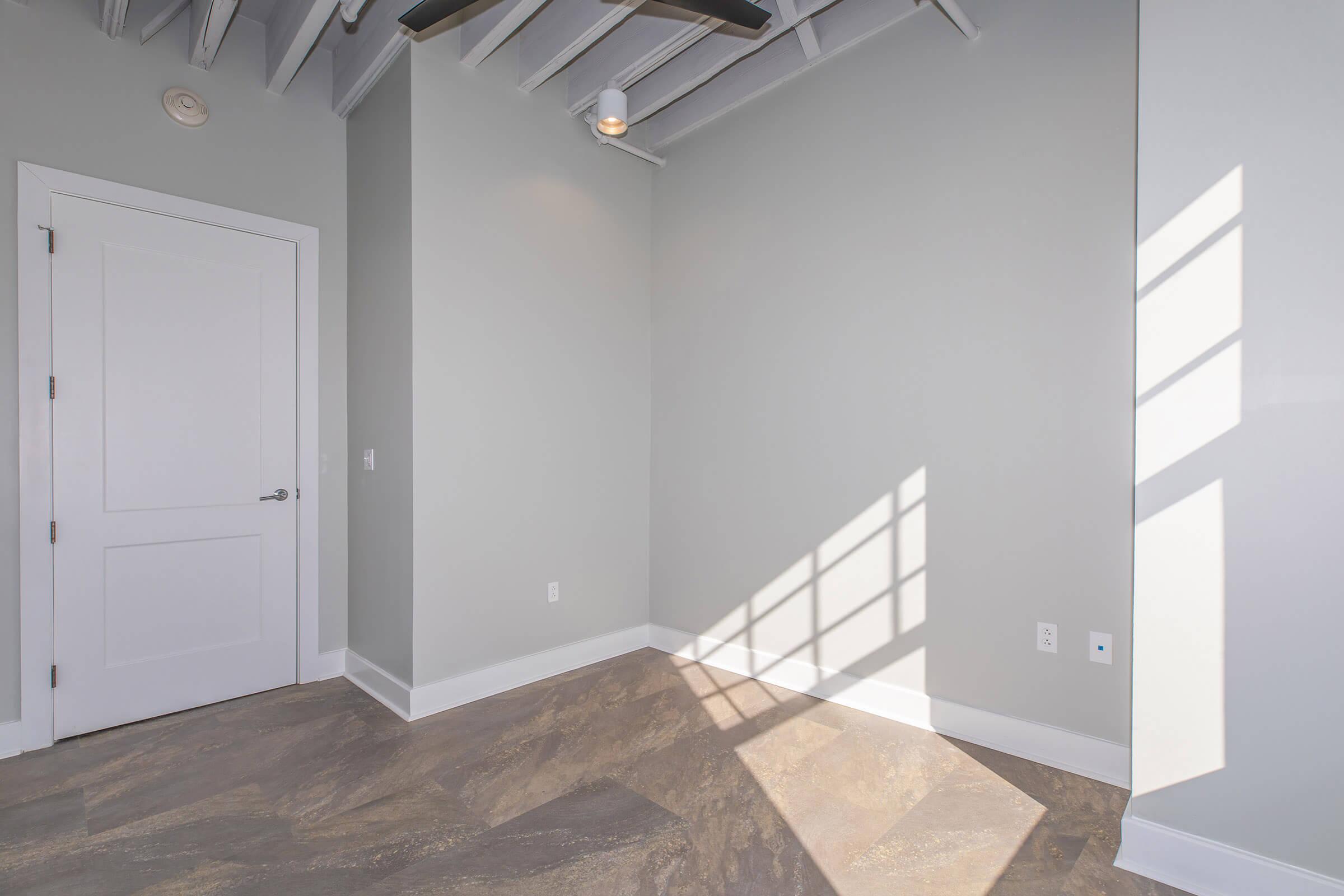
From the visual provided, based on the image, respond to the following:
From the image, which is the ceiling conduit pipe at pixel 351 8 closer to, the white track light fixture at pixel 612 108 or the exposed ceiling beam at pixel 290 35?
the exposed ceiling beam at pixel 290 35

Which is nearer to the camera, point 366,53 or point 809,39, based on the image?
point 809,39

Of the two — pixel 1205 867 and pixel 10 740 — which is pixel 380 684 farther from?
pixel 1205 867

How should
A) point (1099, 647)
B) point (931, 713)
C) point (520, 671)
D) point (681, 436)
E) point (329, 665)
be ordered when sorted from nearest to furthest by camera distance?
point (1099, 647)
point (931, 713)
point (520, 671)
point (329, 665)
point (681, 436)

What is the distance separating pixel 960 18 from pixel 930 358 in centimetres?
133

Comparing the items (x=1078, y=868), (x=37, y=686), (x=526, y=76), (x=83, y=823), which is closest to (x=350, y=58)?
(x=526, y=76)

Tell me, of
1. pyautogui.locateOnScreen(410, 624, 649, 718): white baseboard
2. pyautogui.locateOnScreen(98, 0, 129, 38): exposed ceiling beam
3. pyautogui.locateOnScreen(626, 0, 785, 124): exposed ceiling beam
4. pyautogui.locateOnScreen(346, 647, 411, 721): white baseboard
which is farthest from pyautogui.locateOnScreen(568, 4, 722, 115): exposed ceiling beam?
pyautogui.locateOnScreen(346, 647, 411, 721): white baseboard

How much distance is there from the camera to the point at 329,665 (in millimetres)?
3463

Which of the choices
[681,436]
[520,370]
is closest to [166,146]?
[520,370]

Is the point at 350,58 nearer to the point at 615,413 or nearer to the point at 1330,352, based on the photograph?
the point at 615,413

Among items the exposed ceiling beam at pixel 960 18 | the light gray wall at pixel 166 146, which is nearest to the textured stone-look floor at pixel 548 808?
the light gray wall at pixel 166 146

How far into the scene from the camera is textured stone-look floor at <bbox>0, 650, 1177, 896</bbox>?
1.86m

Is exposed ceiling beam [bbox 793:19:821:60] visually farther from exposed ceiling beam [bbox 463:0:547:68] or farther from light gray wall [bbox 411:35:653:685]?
light gray wall [bbox 411:35:653:685]

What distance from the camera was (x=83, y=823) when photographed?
2125 millimetres

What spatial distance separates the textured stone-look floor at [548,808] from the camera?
6.12 feet
